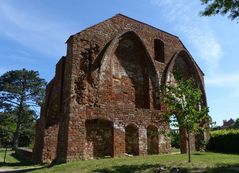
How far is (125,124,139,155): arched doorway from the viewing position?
17.9m

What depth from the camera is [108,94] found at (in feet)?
57.8

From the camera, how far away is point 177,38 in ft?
77.9

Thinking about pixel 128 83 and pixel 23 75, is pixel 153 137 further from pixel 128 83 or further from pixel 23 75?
pixel 23 75

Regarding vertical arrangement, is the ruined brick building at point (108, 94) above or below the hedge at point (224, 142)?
above

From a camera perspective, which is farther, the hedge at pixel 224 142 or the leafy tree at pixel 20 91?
the leafy tree at pixel 20 91

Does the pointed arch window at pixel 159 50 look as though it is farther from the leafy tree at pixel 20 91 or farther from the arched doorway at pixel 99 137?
the leafy tree at pixel 20 91

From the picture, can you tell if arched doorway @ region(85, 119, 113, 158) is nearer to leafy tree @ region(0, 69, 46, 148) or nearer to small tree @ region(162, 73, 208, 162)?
small tree @ region(162, 73, 208, 162)

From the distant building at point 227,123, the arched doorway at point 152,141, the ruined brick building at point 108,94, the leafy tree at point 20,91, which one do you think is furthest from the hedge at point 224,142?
the distant building at point 227,123

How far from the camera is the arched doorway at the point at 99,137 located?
53.2 ft

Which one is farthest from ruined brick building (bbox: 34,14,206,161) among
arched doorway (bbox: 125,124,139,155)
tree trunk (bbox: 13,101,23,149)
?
tree trunk (bbox: 13,101,23,149)

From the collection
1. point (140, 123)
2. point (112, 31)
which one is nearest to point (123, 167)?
point (140, 123)

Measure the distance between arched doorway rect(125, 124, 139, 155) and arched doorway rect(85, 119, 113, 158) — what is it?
4.48 feet

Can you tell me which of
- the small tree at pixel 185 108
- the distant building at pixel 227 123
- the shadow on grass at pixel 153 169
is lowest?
the shadow on grass at pixel 153 169

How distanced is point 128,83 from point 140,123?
283 centimetres
